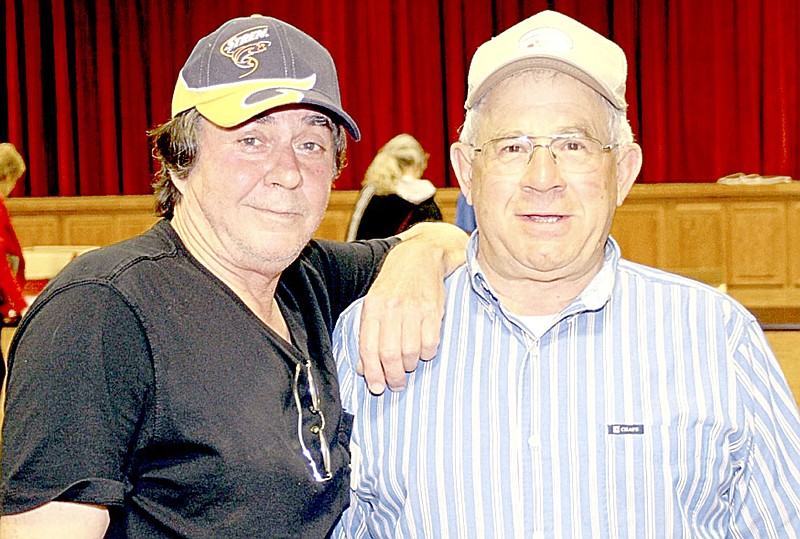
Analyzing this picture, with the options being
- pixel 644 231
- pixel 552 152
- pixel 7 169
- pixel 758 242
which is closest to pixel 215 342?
pixel 552 152

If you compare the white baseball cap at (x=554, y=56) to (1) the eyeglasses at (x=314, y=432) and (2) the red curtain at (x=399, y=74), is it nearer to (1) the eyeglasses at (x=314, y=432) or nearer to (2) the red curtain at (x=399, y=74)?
(1) the eyeglasses at (x=314, y=432)

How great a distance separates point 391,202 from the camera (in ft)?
16.9

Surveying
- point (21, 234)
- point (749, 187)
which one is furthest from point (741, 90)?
point (21, 234)

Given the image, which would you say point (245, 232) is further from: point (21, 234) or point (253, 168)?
point (21, 234)

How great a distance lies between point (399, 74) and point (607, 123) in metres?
9.11

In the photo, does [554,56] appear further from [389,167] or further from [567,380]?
[389,167]

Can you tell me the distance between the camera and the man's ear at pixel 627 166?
1525mm

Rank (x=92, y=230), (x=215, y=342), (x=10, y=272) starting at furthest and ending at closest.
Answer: (x=92, y=230)
(x=10, y=272)
(x=215, y=342)

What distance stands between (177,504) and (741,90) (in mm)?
9609

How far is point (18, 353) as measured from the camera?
1.23 meters

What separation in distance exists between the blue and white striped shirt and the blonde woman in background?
362 cm

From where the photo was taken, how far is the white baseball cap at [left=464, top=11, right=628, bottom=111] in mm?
1431

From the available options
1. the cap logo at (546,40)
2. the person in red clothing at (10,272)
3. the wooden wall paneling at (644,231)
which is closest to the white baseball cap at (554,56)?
the cap logo at (546,40)

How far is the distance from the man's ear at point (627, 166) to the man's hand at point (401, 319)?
1.05ft
